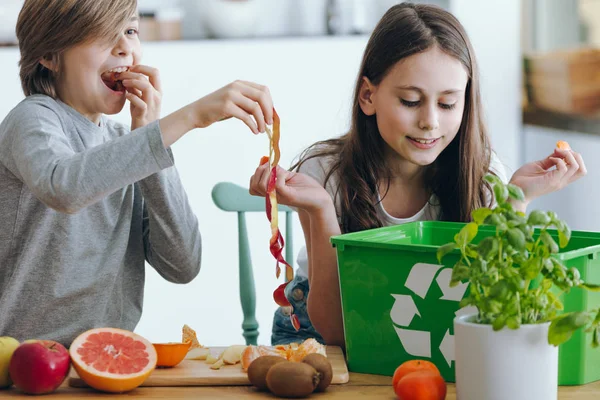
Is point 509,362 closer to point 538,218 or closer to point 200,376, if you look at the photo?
point 538,218

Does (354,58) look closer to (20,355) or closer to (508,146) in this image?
(508,146)

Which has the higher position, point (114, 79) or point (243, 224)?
point (114, 79)

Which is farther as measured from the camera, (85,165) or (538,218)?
(85,165)

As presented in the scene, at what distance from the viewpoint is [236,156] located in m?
2.93

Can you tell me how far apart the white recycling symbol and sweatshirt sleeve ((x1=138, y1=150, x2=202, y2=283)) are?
1.80 ft

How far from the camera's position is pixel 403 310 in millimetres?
1031

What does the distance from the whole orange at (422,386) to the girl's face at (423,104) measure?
53 centimetres

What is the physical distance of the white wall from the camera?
9.50 ft

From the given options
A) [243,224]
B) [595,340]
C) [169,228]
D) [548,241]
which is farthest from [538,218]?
[243,224]

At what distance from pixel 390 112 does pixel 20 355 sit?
721 millimetres

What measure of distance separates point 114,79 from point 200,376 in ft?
2.13

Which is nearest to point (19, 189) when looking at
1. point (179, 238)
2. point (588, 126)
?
point (179, 238)

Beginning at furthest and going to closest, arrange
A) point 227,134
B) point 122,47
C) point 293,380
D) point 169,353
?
point 227,134, point 122,47, point 169,353, point 293,380

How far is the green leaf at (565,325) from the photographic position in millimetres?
808
